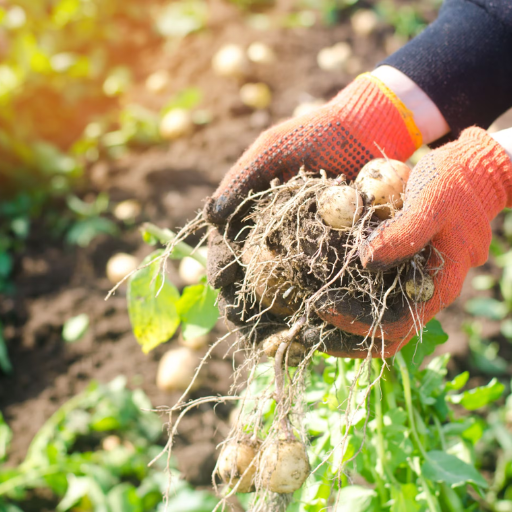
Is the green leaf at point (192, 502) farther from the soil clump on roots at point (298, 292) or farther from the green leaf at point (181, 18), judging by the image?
the green leaf at point (181, 18)

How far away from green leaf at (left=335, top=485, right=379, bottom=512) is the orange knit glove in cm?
82

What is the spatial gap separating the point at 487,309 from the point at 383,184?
174 centimetres

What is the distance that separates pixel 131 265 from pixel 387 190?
1796 mm

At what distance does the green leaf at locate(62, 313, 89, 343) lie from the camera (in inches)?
99.5

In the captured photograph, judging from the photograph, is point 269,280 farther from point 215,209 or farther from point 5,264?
point 5,264

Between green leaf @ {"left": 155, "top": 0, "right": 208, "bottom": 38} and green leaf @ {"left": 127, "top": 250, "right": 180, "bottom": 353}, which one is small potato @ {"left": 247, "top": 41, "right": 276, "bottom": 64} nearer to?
green leaf @ {"left": 155, "top": 0, "right": 208, "bottom": 38}

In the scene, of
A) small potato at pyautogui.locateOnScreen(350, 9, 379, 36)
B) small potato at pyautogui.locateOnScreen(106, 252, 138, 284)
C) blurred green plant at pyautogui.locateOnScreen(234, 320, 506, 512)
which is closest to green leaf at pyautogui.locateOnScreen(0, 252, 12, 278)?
small potato at pyautogui.locateOnScreen(106, 252, 138, 284)

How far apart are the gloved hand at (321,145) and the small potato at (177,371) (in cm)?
111

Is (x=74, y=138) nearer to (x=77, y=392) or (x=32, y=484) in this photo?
(x=77, y=392)

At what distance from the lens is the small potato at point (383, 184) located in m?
1.32

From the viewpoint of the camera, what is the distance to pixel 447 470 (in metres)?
1.35

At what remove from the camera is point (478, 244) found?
134cm

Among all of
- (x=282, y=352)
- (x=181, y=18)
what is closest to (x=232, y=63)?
(x=181, y=18)

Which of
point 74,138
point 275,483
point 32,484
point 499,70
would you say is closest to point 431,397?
point 275,483
